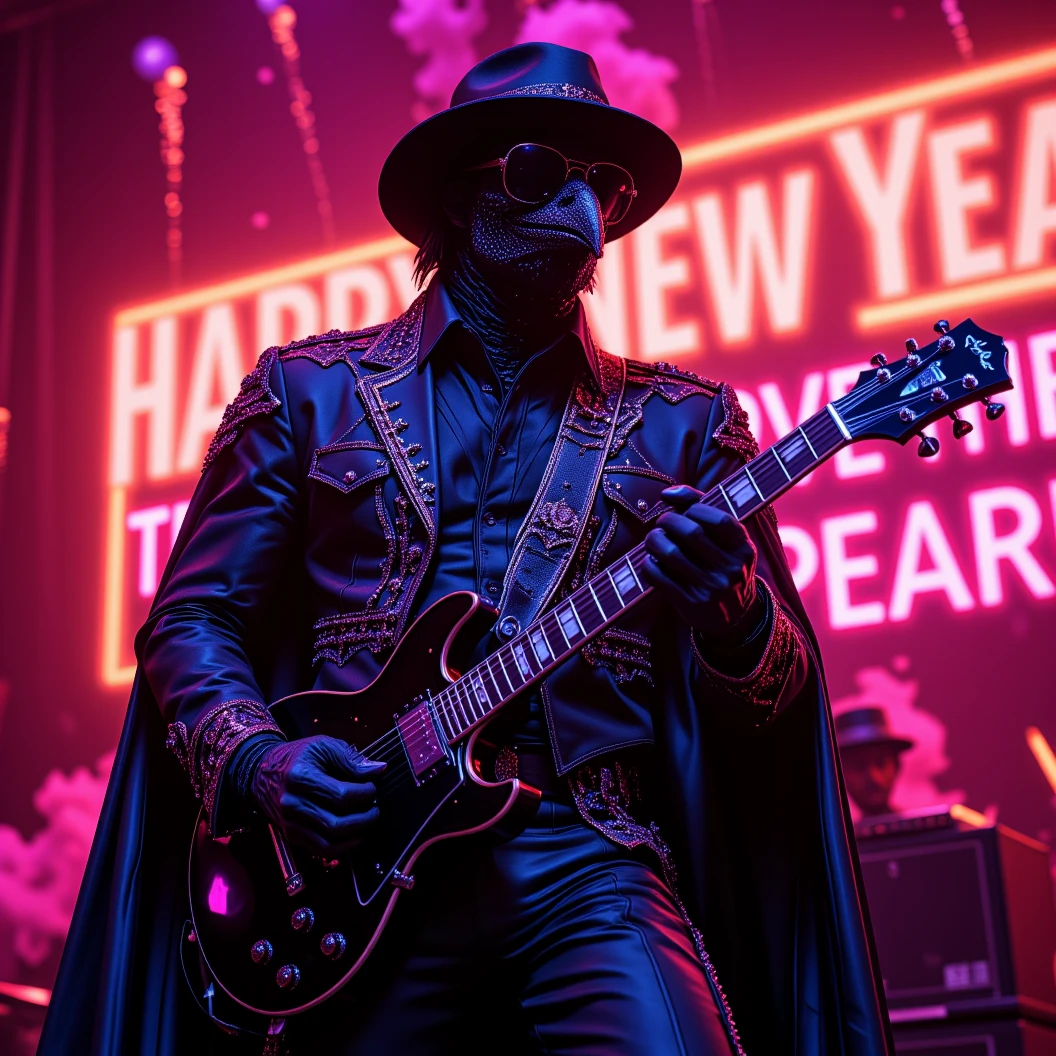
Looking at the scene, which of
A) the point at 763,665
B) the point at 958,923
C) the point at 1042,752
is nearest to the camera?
the point at 763,665

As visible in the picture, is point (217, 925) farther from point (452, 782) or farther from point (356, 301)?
point (356, 301)

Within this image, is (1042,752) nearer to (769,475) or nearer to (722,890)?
(722,890)

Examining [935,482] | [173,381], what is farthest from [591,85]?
[173,381]

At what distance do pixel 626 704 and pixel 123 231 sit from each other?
17.1ft

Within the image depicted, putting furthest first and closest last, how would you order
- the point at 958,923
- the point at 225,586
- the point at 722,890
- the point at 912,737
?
1. the point at 912,737
2. the point at 958,923
3. the point at 225,586
4. the point at 722,890

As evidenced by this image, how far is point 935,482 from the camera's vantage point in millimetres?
4582

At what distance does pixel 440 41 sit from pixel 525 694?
4822mm

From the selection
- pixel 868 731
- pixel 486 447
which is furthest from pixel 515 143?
pixel 868 731

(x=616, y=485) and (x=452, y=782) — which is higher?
(x=616, y=485)

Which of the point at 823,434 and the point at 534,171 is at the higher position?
the point at 534,171

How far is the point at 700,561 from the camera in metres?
1.54

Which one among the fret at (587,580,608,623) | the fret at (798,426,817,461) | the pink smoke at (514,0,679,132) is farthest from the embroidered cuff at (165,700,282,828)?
the pink smoke at (514,0,679,132)

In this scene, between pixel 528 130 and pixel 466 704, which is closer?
pixel 466 704

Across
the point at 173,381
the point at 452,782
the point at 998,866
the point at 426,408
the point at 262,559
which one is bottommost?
the point at 998,866
